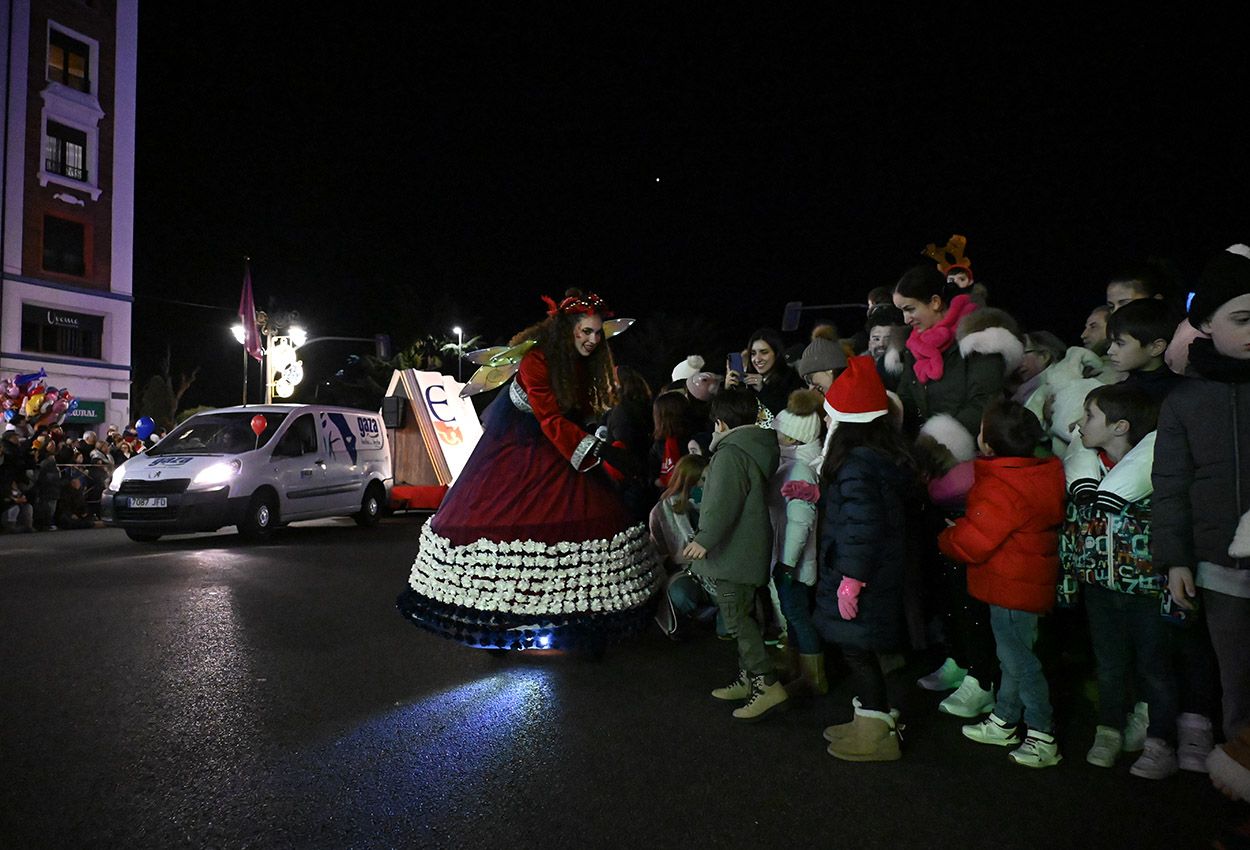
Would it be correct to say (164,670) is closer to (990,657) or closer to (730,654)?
(730,654)

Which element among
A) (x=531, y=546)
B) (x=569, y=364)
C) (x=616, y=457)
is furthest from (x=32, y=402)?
(x=616, y=457)

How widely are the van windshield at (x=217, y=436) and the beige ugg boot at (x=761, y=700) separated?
9280mm

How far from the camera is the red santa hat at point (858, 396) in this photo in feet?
12.2

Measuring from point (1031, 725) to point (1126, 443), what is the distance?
129 cm

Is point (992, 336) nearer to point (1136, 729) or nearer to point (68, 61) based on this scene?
point (1136, 729)

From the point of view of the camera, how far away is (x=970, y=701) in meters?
4.12

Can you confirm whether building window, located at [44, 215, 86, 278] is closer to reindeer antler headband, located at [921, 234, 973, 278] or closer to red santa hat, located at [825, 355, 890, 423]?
reindeer antler headband, located at [921, 234, 973, 278]

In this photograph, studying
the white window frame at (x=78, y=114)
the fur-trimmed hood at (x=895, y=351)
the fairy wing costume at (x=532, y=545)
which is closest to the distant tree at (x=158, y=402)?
the white window frame at (x=78, y=114)

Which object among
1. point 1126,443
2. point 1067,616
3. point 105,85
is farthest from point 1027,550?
point 105,85

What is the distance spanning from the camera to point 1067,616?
4441 mm

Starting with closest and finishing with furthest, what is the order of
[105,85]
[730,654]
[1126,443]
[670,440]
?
[1126,443], [730,654], [670,440], [105,85]

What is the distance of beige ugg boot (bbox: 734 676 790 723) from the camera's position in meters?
3.92

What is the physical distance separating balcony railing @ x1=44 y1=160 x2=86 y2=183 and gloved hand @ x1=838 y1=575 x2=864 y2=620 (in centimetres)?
3503

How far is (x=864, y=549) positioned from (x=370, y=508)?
1164 cm
